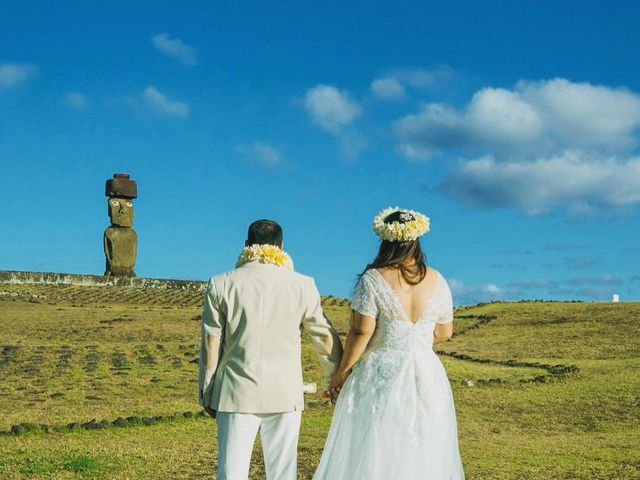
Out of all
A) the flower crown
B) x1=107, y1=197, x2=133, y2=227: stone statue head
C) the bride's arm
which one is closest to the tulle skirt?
the bride's arm

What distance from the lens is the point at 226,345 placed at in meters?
5.59

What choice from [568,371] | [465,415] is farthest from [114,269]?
[465,415]

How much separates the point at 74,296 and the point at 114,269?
13.3ft

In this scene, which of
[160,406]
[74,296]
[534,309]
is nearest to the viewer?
[160,406]

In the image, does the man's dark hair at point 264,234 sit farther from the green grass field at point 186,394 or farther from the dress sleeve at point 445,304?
the green grass field at point 186,394

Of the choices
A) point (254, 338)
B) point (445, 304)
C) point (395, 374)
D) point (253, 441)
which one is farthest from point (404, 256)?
point (253, 441)

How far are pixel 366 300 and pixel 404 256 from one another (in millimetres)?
438

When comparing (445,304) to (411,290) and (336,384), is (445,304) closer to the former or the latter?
(411,290)

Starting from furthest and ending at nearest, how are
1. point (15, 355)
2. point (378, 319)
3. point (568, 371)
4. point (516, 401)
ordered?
point (568, 371) < point (15, 355) < point (516, 401) < point (378, 319)

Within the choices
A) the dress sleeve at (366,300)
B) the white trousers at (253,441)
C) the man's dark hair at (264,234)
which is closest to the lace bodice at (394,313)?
the dress sleeve at (366,300)

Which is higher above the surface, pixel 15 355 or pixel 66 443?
pixel 15 355

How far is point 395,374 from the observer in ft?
21.8

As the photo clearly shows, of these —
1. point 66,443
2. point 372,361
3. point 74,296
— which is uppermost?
point 74,296

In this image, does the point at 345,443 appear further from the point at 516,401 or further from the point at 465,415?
the point at 516,401
